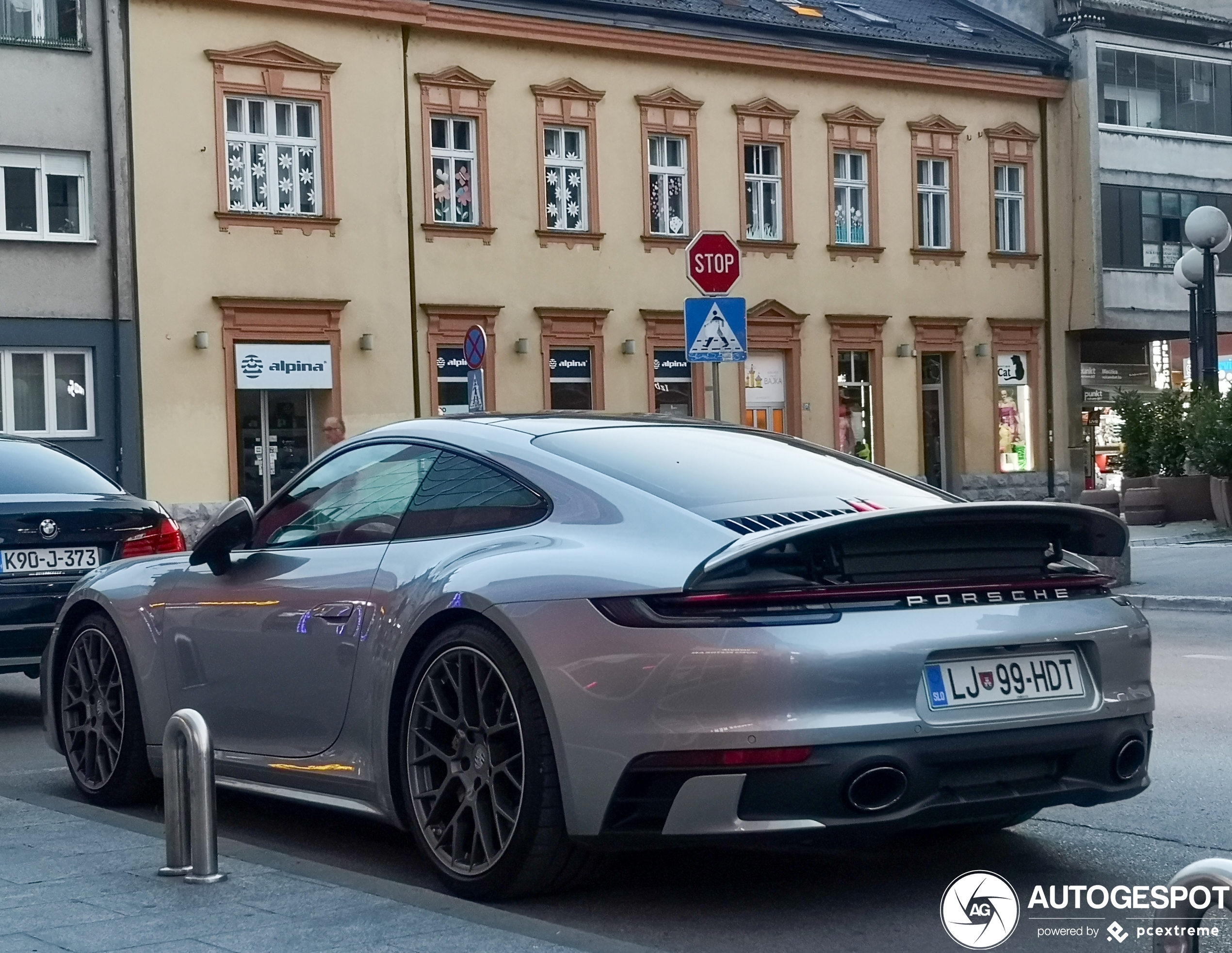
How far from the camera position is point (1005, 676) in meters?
4.98

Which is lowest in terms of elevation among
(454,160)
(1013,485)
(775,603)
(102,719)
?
(1013,485)

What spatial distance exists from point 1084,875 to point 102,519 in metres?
5.89

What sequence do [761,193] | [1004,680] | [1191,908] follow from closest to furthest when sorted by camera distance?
[1191,908] < [1004,680] < [761,193]

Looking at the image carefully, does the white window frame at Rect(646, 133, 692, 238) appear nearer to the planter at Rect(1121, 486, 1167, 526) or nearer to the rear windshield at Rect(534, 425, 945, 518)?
the planter at Rect(1121, 486, 1167, 526)

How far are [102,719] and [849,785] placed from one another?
136 inches

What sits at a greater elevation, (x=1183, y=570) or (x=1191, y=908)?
(x=1191, y=908)

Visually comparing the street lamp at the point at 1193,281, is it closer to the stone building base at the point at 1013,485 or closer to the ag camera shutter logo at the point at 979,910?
the stone building base at the point at 1013,485

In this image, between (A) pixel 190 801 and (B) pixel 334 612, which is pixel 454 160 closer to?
(B) pixel 334 612

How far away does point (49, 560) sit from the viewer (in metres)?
9.61

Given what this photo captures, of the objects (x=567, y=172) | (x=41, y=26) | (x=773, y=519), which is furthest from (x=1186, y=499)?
(x=773, y=519)

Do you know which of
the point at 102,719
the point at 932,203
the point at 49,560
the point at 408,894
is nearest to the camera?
the point at 408,894

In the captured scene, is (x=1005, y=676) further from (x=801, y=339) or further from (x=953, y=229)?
(x=953, y=229)

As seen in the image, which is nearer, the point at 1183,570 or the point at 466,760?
the point at 466,760

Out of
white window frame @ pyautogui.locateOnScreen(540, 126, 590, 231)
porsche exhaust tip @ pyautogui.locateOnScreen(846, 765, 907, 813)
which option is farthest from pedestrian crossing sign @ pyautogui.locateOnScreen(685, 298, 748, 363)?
white window frame @ pyautogui.locateOnScreen(540, 126, 590, 231)
